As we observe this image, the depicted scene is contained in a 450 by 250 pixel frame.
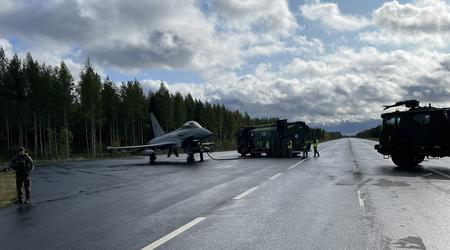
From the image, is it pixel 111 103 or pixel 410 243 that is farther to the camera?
pixel 111 103

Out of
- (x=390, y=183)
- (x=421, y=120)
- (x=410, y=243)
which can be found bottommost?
(x=390, y=183)

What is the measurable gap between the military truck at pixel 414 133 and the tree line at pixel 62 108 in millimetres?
47015

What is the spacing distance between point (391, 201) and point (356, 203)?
1072 millimetres

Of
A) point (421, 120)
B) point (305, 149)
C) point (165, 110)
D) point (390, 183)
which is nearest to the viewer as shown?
point (390, 183)

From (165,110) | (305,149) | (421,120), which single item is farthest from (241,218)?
(165,110)

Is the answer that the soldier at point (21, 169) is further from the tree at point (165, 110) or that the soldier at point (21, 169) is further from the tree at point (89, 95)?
the tree at point (165, 110)

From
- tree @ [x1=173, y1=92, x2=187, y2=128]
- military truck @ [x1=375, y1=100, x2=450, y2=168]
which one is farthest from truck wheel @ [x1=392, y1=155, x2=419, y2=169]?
tree @ [x1=173, y1=92, x2=187, y2=128]

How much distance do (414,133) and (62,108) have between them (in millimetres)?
56118

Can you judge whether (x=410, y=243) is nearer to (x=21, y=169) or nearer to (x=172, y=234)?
(x=172, y=234)

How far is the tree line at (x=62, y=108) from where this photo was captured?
61125 millimetres

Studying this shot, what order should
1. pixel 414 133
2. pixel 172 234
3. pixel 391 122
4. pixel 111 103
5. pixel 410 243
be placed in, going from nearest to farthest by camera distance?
pixel 410 243 → pixel 172 234 → pixel 414 133 → pixel 391 122 → pixel 111 103

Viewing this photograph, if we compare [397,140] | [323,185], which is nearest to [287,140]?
[397,140]

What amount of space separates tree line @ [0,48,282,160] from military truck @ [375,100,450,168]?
47.0 m

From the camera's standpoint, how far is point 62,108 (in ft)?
214
